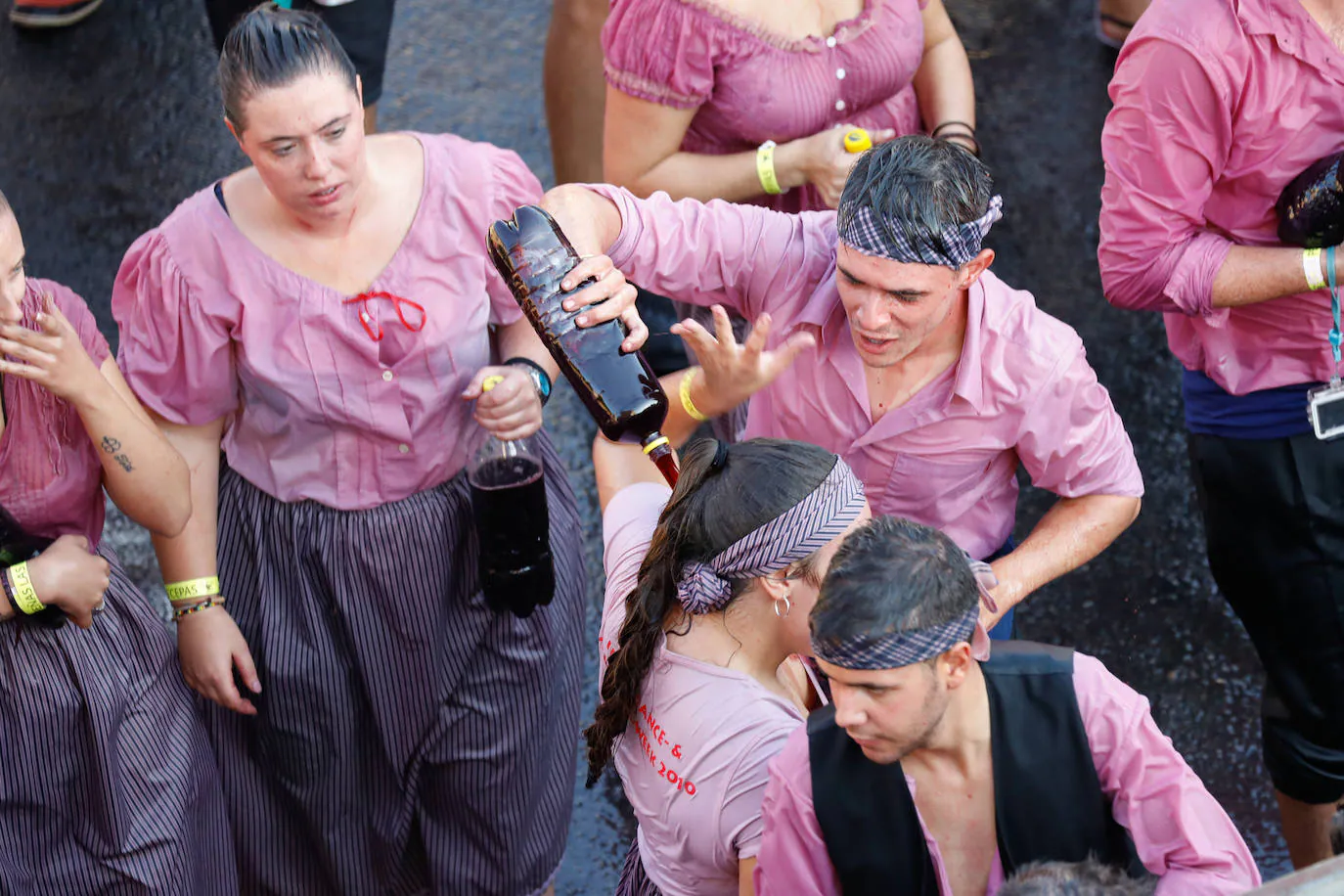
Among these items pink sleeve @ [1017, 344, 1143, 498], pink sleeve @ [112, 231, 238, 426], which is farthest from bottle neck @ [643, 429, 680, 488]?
pink sleeve @ [112, 231, 238, 426]

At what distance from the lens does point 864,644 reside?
190 cm

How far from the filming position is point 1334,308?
2785 millimetres

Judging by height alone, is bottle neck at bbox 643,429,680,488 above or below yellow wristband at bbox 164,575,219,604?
above

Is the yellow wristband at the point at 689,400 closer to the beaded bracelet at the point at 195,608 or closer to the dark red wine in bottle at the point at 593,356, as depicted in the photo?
the dark red wine in bottle at the point at 593,356

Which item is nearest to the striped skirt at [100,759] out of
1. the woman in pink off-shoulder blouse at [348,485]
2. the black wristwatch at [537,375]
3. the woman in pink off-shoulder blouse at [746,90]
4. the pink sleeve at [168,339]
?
the woman in pink off-shoulder blouse at [348,485]

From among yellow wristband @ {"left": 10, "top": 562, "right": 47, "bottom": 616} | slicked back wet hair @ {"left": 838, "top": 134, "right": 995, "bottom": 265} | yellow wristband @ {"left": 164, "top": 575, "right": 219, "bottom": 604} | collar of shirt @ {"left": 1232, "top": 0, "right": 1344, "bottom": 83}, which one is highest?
collar of shirt @ {"left": 1232, "top": 0, "right": 1344, "bottom": 83}

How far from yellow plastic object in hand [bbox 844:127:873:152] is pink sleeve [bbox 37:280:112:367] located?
1.46 metres

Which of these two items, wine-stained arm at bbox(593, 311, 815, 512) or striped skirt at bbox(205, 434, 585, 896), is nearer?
wine-stained arm at bbox(593, 311, 815, 512)

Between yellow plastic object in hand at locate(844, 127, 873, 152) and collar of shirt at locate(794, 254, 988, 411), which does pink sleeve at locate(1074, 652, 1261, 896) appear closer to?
collar of shirt at locate(794, 254, 988, 411)

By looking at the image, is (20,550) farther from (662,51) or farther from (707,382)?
(662,51)

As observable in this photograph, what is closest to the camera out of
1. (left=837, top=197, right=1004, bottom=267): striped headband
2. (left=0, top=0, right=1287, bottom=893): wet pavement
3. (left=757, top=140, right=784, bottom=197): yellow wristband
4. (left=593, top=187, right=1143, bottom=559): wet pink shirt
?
(left=837, top=197, right=1004, bottom=267): striped headband

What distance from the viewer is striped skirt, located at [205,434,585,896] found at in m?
2.95

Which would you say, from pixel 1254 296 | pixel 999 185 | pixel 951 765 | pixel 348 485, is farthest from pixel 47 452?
pixel 999 185

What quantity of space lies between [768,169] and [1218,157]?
0.88 m
